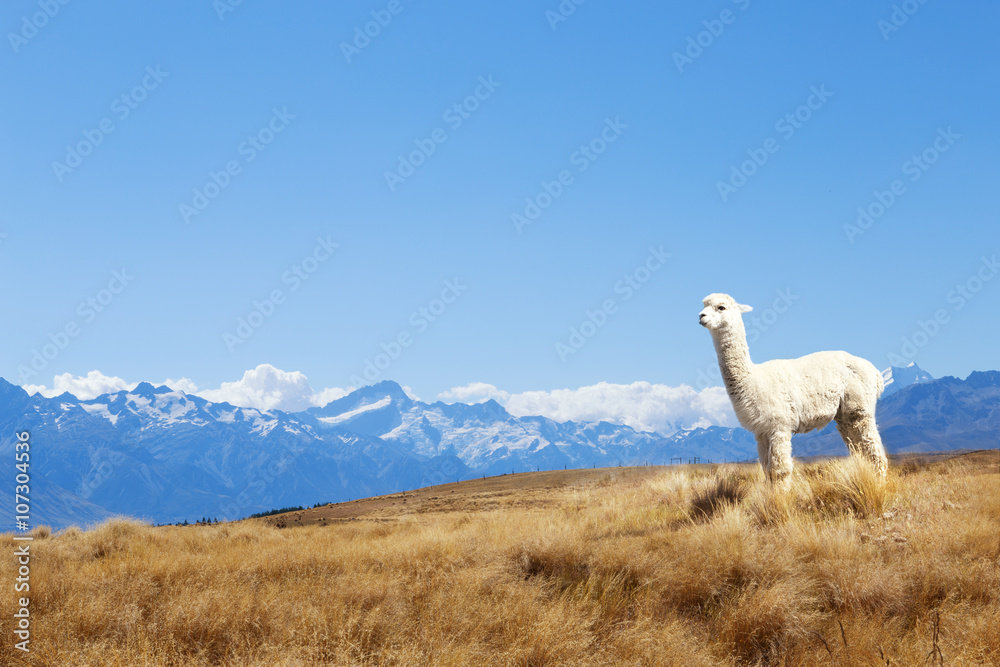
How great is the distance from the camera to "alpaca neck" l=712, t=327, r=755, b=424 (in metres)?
10.8

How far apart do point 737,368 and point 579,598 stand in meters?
5.68

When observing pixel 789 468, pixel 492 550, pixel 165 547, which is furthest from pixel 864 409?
pixel 165 547

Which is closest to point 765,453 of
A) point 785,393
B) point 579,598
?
point 785,393

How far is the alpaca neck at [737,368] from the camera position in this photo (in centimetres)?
1084

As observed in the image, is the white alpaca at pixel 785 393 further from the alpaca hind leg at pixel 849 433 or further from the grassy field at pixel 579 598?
the grassy field at pixel 579 598

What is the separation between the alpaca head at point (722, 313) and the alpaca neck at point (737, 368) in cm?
12

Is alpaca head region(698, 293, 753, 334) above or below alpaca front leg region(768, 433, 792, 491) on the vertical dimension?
above

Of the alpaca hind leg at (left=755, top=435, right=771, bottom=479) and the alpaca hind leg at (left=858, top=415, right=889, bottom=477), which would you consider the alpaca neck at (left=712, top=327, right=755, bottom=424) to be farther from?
the alpaca hind leg at (left=858, top=415, right=889, bottom=477)

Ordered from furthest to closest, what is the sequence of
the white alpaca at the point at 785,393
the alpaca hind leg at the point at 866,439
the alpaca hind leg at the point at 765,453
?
1. the alpaca hind leg at the point at 866,439
2. the alpaca hind leg at the point at 765,453
3. the white alpaca at the point at 785,393

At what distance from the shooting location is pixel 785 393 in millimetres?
10820

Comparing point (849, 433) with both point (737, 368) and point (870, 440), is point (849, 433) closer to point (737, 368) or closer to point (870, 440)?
point (870, 440)

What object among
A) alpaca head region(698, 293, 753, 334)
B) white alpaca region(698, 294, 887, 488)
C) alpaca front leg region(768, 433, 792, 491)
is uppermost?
alpaca head region(698, 293, 753, 334)

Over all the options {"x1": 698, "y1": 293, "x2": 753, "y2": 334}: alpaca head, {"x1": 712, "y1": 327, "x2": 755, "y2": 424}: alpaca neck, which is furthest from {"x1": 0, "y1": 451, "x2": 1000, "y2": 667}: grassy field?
{"x1": 698, "y1": 293, "x2": 753, "y2": 334}: alpaca head

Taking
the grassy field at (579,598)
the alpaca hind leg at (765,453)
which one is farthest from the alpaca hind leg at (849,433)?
the alpaca hind leg at (765,453)
